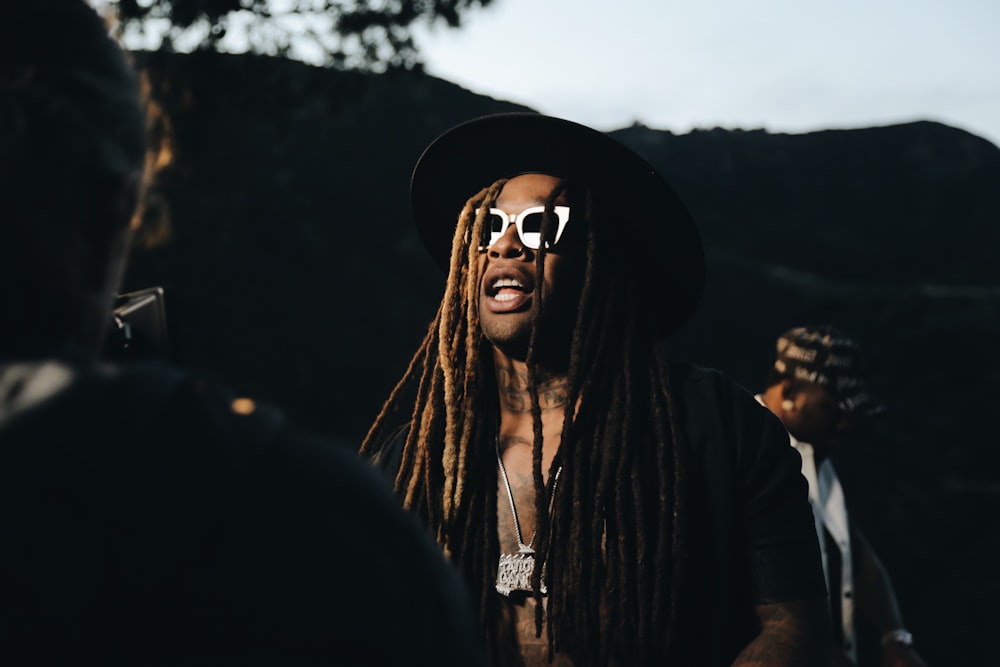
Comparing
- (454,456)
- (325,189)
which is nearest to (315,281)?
(325,189)

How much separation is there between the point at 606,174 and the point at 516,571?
119 cm

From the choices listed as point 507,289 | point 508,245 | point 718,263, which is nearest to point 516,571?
point 507,289

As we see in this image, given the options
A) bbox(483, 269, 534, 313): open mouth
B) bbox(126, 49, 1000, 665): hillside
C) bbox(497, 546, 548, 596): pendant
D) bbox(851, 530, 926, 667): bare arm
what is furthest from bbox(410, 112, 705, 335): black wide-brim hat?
bbox(126, 49, 1000, 665): hillside

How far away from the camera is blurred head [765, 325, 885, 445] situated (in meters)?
4.71

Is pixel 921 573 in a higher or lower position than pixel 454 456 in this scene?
lower

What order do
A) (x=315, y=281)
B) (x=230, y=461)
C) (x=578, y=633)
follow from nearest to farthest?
(x=230, y=461)
(x=578, y=633)
(x=315, y=281)

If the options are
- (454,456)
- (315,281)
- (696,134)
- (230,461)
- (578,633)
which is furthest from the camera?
(696,134)

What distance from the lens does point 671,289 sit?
9.62 ft

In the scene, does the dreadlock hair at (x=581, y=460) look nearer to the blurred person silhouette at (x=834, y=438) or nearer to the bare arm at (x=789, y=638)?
the bare arm at (x=789, y=638)

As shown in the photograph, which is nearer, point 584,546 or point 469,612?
point 469,612

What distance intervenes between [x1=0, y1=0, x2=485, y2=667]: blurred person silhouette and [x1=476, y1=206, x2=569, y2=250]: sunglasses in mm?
1937

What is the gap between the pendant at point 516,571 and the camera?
2.54 meters

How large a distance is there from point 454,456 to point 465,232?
2.36 ft

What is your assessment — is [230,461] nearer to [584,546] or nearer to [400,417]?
[584,546]
